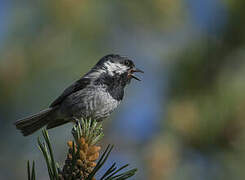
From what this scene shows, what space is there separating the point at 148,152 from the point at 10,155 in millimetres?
1050

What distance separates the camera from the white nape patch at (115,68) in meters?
3.68

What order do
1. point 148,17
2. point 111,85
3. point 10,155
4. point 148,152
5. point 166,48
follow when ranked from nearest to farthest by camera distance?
point 10,155 < point 148,152 < point 111,85 < point 166,48 < point 148,17

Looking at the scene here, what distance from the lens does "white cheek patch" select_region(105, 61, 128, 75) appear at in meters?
3.68

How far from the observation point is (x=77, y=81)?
11.7 ft

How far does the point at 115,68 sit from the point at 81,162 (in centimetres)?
235

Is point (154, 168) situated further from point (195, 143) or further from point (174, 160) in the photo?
point (195, 143)

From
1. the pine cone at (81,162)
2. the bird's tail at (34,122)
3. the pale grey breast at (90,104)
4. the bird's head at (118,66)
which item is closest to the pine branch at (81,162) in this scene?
the pine cone at (81,162)

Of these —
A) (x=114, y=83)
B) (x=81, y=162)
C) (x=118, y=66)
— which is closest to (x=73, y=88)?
(x=114, y=83)

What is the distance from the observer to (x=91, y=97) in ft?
11.1

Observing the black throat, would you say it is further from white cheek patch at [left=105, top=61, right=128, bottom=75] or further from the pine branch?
the pine branch

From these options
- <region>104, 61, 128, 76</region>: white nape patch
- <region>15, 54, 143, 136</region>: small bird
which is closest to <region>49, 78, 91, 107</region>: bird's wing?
<region>15, 54, 143, 136</region>: small bird

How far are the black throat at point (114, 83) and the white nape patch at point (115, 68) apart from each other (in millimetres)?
55

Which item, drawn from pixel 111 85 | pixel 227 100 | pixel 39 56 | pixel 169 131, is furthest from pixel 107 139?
pixel 227 100

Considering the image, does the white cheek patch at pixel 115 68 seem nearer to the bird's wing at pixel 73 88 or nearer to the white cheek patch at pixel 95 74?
the white cheek patch at pixel 95 74
